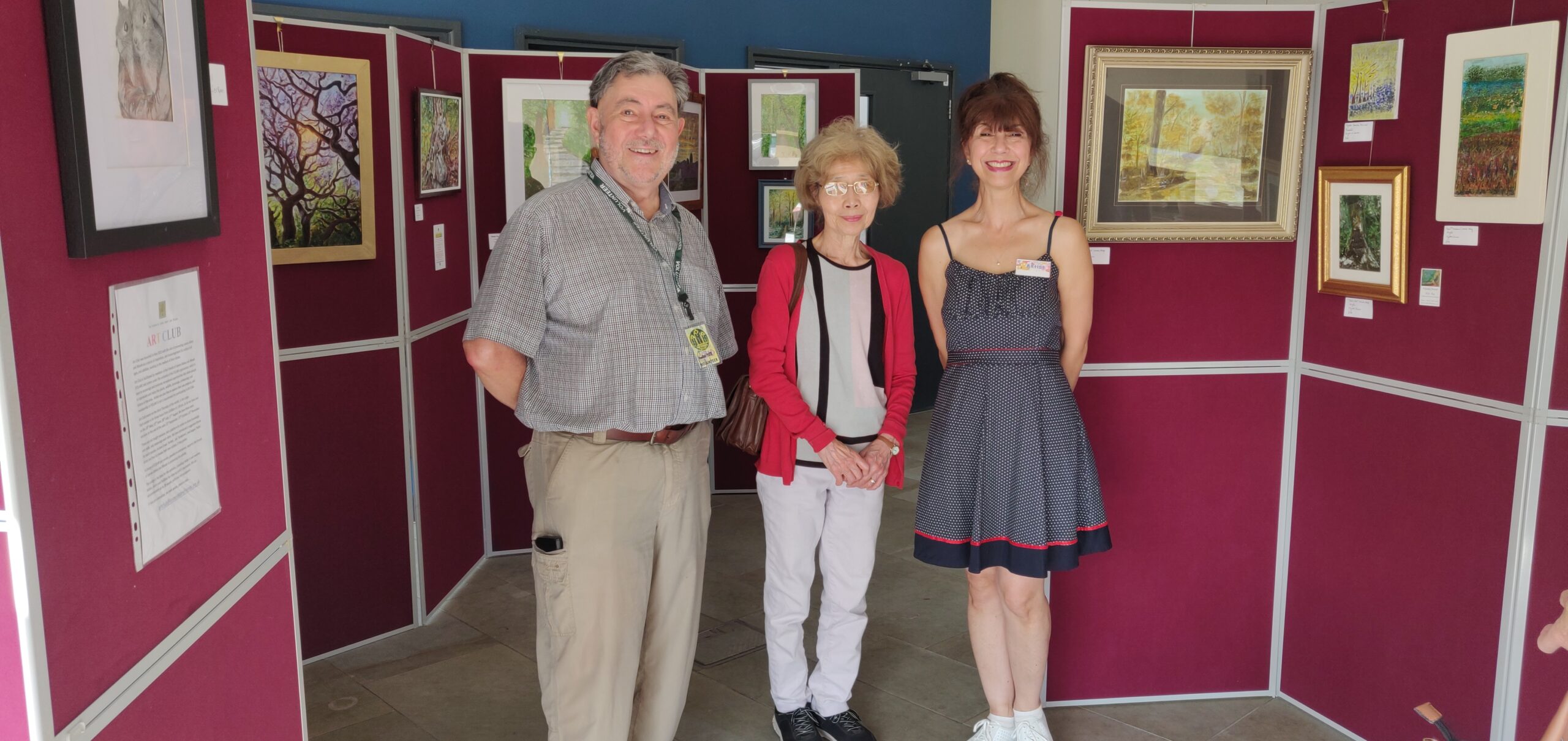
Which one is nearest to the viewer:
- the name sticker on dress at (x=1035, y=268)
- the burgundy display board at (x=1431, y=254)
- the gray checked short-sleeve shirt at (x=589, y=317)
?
the gray checked short-sleeve shirt at (x=589, y=317)

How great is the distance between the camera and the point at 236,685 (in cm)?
169

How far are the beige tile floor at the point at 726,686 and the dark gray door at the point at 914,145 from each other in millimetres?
3404

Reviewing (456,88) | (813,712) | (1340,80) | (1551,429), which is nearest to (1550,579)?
(1551,429)

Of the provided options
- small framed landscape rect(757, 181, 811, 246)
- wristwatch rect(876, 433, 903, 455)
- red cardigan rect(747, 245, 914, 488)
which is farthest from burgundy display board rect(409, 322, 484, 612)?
wristwatch rect(876, 433, 903, 455)

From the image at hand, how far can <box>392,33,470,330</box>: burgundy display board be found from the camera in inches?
151

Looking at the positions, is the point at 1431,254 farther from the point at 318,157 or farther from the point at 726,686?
the point at 318,157

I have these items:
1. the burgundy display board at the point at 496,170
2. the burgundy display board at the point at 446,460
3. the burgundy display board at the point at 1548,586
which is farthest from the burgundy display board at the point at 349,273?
the burgundy display board at the point at 1548,586

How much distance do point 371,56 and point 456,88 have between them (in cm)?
73

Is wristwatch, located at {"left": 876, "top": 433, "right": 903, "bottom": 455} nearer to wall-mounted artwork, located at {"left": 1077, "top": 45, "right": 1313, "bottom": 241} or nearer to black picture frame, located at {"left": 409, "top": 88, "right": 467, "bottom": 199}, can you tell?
wall-mounted artwork, located at {"left": 1077, "top": 45, "right": 1313, "bottom": 241}

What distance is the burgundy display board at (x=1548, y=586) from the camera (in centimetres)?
257

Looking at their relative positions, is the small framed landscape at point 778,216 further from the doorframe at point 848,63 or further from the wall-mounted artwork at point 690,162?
the doorframe at point 848,63

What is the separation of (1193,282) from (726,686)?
190cm

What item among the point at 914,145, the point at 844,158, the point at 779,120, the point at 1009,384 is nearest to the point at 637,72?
the point at 844,158

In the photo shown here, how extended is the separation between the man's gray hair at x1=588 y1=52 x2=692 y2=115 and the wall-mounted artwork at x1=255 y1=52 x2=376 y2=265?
137 centimetres
